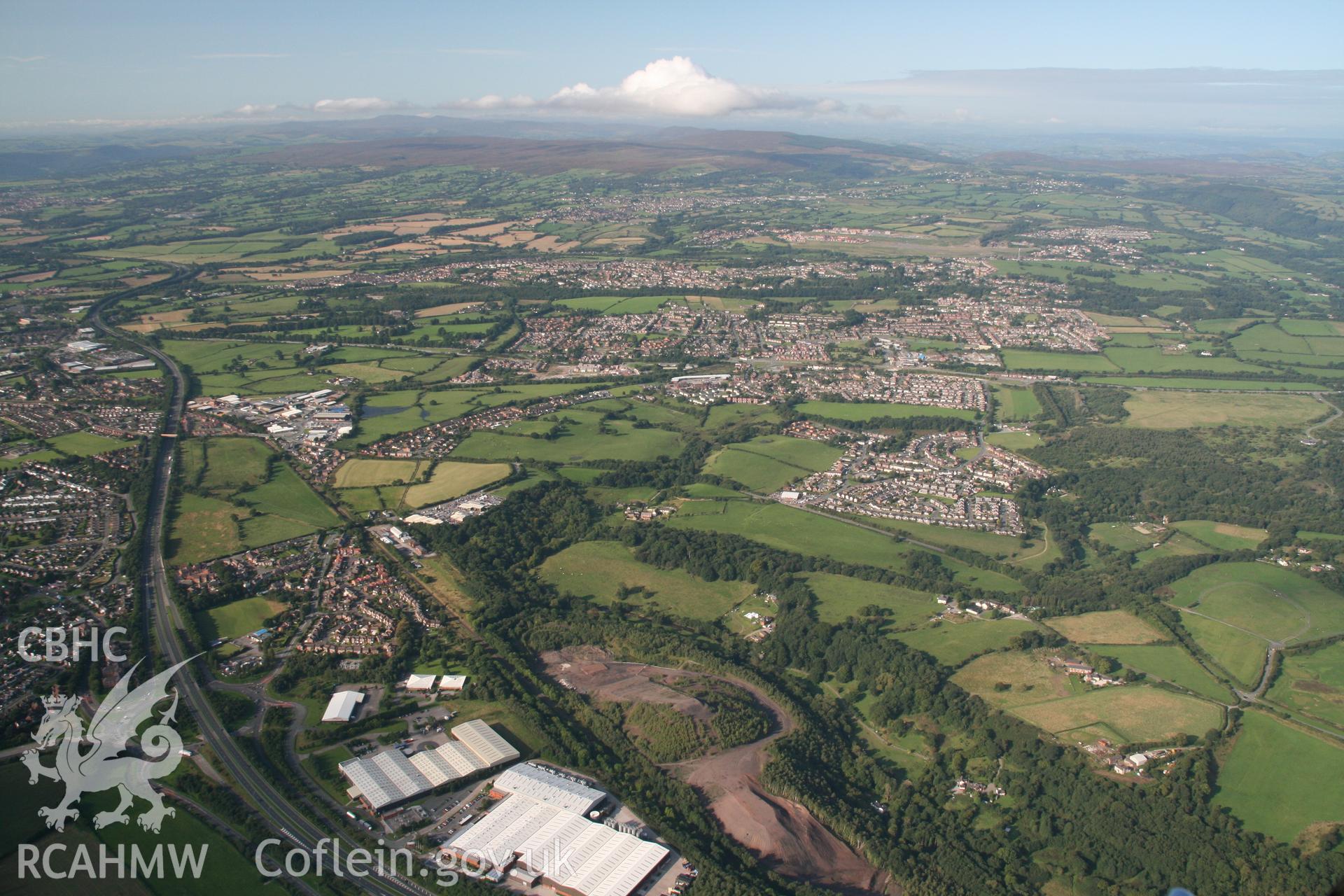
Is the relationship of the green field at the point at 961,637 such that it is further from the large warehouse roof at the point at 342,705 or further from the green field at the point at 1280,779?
the large warehouse roof at the point at 342,705

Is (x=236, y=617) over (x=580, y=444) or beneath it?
beneath

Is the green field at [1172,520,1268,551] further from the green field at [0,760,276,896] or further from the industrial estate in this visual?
the green field at [0,760,276,896]

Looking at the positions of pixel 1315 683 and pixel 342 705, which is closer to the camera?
pixel 342 705

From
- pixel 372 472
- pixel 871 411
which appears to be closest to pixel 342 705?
pixel 372 472

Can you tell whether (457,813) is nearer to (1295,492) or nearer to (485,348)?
(1295,492)

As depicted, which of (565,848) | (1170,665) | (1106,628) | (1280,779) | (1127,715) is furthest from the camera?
(1106,628)

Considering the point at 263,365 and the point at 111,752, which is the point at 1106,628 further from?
the point at 263,365

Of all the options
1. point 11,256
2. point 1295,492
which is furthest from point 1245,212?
point 11,256
